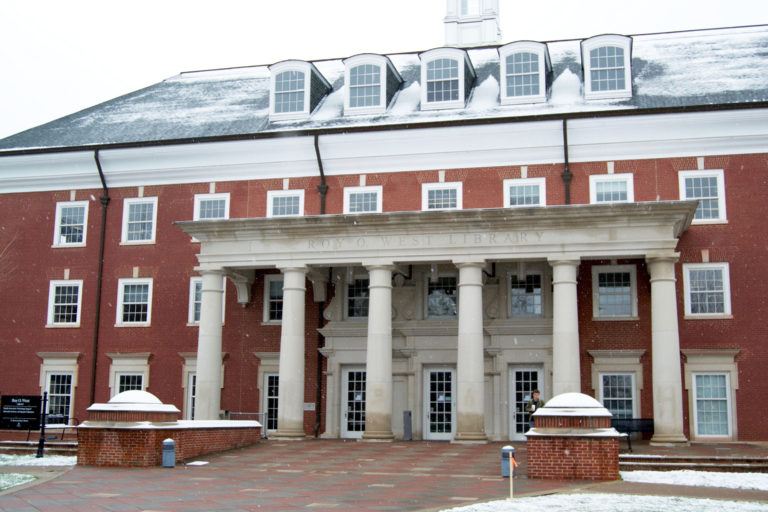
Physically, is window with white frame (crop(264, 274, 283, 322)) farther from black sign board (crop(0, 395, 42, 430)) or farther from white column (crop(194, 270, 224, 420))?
black sign board (crop(0, 395, 42, 430))

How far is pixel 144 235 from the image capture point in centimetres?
3450

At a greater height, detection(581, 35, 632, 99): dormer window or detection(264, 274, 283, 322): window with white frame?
detection(581, 35, 632, 99): dormer window

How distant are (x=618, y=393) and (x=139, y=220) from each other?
1895 cm

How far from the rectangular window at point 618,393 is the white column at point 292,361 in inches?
391

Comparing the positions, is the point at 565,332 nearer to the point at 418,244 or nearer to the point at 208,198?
the point at 418,244

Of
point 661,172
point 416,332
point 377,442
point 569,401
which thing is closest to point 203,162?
point 416,332

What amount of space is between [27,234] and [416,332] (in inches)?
647

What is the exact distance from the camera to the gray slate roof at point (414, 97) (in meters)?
31.6

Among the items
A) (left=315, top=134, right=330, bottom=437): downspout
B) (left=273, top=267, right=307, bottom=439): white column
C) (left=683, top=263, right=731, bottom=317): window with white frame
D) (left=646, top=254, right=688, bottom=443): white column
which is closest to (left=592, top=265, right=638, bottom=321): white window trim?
(left=683, top=263, right=731, bottom=317): window with white frame

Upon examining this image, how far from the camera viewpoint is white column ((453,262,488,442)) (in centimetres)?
2631

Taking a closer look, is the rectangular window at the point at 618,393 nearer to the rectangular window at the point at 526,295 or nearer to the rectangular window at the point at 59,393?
the rectangular window at the point at 526,295

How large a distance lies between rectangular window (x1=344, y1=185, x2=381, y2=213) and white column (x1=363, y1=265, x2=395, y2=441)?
486 centimetres

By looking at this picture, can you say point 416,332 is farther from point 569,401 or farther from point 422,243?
point 569,401

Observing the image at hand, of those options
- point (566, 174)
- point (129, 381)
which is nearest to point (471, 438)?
point (566, 174)
